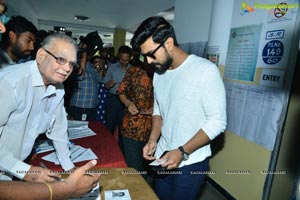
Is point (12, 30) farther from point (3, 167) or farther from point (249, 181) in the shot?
point (249, 181)

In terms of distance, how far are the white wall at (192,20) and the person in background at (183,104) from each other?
1636 mm

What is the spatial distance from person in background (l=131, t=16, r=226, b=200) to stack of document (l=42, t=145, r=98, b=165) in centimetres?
37

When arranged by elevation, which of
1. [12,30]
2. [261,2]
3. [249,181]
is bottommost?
[249,181]

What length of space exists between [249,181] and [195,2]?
233 cm

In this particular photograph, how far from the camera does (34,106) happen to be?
1198mm

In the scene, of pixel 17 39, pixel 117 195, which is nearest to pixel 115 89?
pixel 17 39

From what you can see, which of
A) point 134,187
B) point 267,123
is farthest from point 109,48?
point 134,187

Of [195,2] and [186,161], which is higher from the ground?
[195,2]

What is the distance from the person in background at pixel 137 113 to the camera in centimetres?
214

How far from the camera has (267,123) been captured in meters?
1.84

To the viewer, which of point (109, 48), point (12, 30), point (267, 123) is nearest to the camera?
point (267, 123)

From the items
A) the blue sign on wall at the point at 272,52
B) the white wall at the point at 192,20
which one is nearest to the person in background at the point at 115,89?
the white wall at the point at 192,20

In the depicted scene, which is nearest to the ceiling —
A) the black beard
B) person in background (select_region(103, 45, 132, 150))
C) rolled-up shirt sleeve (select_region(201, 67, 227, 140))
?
person in background (select_region(103, 45, 132, 150))

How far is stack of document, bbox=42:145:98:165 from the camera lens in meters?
1.38
